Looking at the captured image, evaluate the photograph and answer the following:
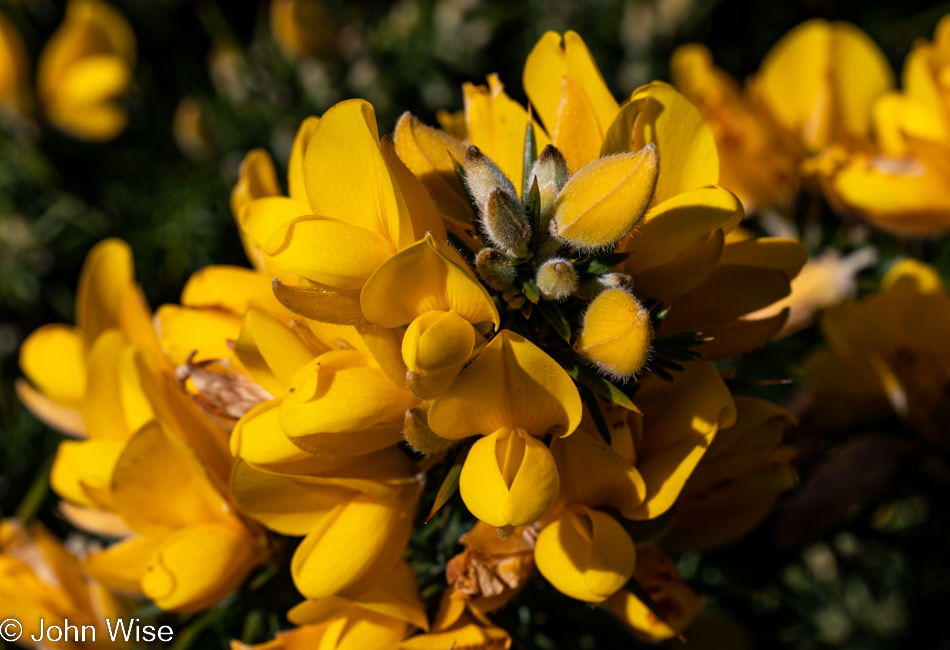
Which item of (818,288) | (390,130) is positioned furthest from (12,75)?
(818,288)

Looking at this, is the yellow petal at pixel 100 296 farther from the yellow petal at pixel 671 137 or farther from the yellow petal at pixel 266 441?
the yellow petal at pixel 671 137

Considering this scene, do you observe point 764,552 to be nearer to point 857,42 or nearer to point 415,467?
point 415,467

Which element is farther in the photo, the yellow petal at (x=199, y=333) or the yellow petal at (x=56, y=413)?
the yellow petal at (x=56, y=413)

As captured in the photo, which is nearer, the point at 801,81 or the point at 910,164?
the point at 910,164

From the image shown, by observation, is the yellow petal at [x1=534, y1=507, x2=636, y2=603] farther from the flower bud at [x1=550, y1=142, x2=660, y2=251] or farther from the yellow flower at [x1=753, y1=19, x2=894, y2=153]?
the yellow flower at [x1=753, y1=19, x2=894, y2=153]

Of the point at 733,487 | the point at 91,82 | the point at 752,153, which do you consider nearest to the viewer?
the point at 733,487

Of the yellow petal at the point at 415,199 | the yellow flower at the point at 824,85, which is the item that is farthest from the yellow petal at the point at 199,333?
the yellow flower at the point at 824,85

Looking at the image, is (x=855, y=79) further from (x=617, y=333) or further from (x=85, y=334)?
(x=85, y=334)
